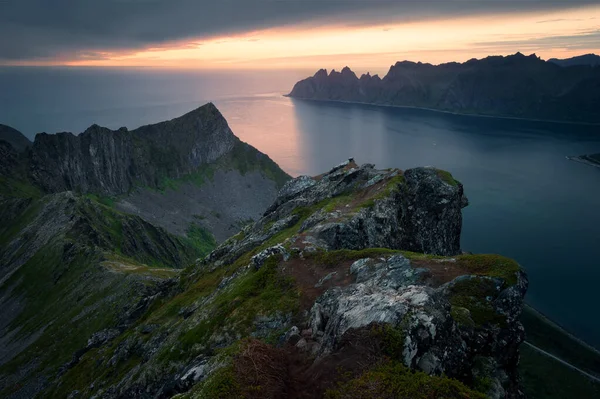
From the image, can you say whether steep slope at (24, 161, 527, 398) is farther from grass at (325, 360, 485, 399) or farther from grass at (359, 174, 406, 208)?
grass at (359, 174, 406, 208)

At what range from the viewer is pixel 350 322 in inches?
899

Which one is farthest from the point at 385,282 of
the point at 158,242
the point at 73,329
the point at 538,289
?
the point at 158,242

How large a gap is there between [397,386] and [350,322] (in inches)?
214

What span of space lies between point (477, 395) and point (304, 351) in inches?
439

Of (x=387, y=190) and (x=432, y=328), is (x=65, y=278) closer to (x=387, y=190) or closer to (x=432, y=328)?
(x=387, y=190)

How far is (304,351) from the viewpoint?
25.2m

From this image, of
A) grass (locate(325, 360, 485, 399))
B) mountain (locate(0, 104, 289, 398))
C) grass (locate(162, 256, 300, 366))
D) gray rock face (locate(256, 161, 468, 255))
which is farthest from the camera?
mountain (locate(0, 104, 289, 398))

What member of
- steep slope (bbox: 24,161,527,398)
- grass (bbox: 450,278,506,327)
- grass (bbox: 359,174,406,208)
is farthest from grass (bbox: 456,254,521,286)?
grass (bbox: 359,174,406,208)

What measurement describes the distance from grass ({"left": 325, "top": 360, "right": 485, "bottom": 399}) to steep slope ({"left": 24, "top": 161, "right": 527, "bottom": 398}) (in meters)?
0.06

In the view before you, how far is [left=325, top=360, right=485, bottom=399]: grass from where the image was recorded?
56.9 feet

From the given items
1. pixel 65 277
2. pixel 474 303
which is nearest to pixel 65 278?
pixel 65 277

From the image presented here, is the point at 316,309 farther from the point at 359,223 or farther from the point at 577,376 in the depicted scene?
the point at 577,376

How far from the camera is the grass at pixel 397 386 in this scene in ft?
56.9

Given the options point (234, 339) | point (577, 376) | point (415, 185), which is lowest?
point (577, 376)
